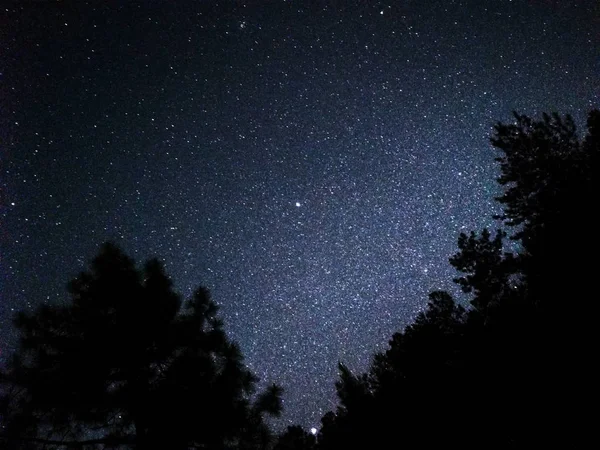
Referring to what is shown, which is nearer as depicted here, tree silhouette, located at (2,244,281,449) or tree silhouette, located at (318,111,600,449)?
tree silhouette, located at (2,244,281,449)

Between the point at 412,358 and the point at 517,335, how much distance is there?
7871 mm

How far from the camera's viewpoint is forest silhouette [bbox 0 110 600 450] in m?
5.55

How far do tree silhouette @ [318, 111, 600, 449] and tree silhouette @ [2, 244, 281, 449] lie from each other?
878 cm

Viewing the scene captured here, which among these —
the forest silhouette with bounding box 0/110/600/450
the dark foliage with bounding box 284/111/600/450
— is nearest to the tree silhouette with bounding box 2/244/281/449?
the forest silhouette with bounding box 0/110/600/450

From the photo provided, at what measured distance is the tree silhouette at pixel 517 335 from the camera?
10.5 meters

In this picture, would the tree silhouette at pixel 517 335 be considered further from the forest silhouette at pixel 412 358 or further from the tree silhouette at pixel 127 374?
the tree silhouette at pixel 127 374

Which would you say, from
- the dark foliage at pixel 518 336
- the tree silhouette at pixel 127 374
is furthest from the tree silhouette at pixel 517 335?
the tree silhouette at pixel 127 374

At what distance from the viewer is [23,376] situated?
17.9 feet

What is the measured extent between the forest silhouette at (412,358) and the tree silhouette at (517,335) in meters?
0.05

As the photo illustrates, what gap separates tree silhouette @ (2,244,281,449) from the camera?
17.8 ft

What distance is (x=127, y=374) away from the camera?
5.72m

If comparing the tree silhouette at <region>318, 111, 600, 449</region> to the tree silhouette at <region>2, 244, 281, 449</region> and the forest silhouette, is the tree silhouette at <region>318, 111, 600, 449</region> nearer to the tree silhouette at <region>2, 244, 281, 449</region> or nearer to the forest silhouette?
the forest silhouette

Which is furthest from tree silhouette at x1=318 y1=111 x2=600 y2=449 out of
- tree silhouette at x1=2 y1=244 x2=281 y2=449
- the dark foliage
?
tree silhouette at x1=2 y1=244 x2=281 y2=449

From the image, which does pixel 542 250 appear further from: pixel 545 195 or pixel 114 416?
pixel 114 416
